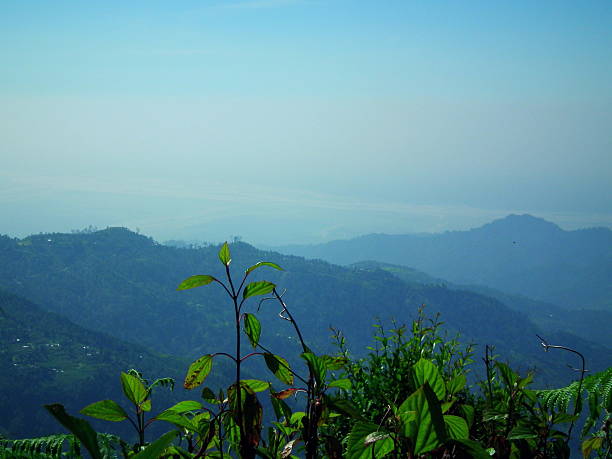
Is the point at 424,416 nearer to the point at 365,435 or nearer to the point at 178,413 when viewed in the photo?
the point at 365,435

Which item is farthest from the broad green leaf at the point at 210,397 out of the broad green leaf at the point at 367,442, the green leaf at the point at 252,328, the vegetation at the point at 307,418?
the broad green leaf at the point at 367,442

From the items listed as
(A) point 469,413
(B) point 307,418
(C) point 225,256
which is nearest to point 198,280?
(C) point 225,256

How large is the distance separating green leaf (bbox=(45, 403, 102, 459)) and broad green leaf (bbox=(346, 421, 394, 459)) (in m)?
0.38

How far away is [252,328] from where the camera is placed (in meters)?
1.09

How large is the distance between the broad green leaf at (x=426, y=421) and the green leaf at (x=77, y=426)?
449 millimetres

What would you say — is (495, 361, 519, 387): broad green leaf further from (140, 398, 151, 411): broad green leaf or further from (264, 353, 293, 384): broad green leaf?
(140, 398, 151, 411): broad green leaf

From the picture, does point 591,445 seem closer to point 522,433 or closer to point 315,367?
point 522,433

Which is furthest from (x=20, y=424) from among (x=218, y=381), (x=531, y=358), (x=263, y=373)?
(x=531, y=358)

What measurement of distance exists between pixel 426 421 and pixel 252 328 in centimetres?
40

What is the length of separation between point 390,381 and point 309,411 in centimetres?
105

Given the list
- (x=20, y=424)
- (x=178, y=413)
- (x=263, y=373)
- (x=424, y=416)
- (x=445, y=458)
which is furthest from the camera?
(x=263, y=373)

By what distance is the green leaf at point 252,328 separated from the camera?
1075 millimetres

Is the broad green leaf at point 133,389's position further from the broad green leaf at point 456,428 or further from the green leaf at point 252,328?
the broad green leaf at point 456,428

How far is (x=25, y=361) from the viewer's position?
128 m
